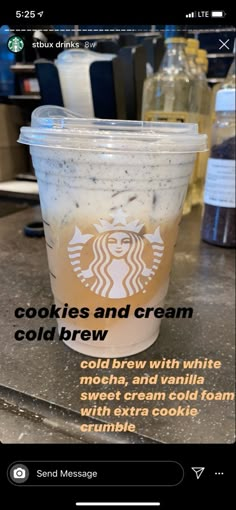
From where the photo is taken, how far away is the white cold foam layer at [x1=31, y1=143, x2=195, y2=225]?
0.79ft

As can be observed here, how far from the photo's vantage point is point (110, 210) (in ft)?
0.82

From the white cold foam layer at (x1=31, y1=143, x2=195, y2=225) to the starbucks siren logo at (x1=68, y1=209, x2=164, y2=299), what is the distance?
0.01m

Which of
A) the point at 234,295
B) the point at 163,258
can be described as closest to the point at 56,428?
the point at 163,258

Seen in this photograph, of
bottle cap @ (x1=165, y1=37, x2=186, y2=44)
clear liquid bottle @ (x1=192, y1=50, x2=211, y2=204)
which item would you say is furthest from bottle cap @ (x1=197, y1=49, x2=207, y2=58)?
bottle cap @ (x1=165, y1=37, x2=186, y2=44)

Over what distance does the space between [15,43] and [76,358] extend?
25cm

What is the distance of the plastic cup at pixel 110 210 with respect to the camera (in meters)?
0.24

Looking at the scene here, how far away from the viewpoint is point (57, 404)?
25 centimetres
